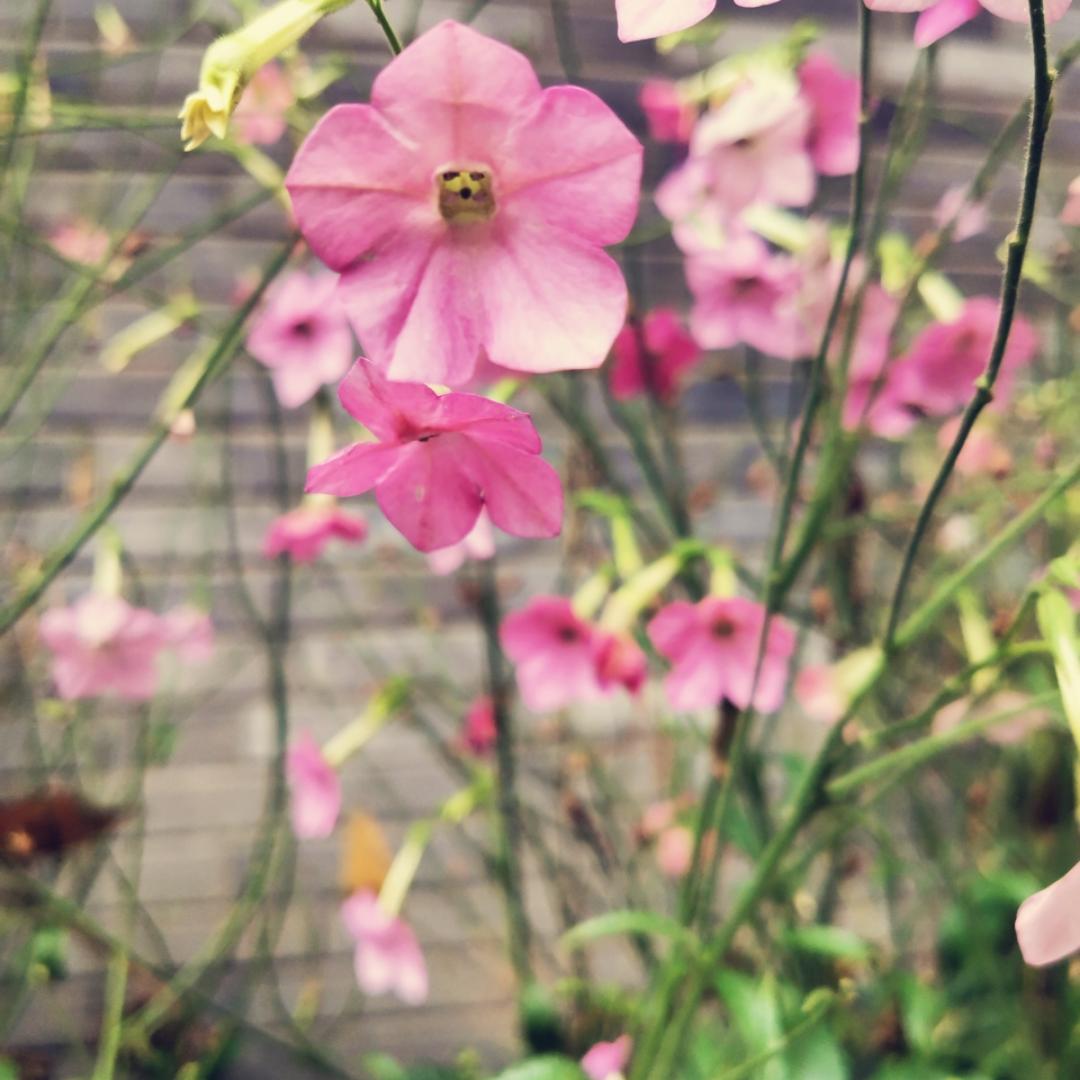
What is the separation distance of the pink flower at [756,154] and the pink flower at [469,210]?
0.39 metres

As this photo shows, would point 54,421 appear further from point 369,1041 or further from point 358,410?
point 358,410

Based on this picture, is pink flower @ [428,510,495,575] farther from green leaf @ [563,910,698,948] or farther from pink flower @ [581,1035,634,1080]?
pink flower @ [581,1035,634,1080]

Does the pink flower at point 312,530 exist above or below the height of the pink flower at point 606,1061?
above

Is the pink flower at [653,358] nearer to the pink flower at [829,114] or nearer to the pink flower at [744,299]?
the pink flower at [744,299]

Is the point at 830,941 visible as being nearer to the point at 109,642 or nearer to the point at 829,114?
the point at 829,114

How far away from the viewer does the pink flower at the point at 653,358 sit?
36.5 inches

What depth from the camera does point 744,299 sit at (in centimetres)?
95

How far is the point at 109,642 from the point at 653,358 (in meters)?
0.66

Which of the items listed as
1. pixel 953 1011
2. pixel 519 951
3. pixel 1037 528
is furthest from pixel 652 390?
pixel 1037 528

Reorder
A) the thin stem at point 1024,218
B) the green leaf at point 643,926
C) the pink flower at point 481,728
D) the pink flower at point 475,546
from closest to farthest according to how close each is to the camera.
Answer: the thin stem at point 1024,218 < the green leaf at point 643,926 < the pink flower at point 475,546 < the pink flower at point 481,728

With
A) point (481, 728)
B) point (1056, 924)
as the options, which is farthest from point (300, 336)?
point (1056, 924)

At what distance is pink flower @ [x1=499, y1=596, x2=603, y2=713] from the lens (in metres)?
0.86

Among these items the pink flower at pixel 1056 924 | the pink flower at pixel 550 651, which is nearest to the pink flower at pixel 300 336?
the pink flower at pixel 550 651

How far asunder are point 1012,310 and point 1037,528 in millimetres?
1442
